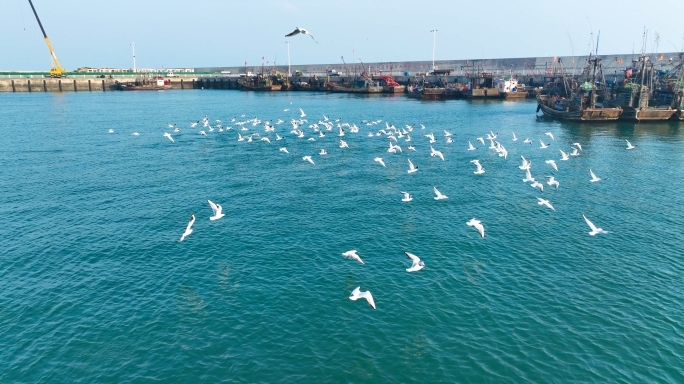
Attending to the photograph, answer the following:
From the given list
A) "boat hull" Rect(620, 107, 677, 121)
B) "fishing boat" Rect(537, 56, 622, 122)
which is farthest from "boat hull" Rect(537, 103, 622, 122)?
"boat hull" Rect(620, 107, 677, 121)

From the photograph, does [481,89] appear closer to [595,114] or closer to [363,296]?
[595,114]

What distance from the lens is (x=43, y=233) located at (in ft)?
142

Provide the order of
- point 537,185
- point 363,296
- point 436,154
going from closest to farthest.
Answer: point 363,296, point 537,185, point 436,154

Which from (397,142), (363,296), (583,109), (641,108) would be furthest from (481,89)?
(363,296)

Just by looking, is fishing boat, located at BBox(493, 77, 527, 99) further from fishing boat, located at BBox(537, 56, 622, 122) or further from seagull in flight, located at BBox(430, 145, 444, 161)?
seagull in flight, located at BBox(430, 145, 444, 161)

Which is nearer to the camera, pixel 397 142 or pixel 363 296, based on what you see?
pixel 363 296

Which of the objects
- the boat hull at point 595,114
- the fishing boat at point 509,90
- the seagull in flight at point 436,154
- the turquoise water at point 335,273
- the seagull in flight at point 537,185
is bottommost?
the turquoise water at point 335,273

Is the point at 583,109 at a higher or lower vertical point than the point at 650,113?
higher

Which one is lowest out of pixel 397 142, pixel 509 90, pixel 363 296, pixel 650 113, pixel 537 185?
pixel 363 296

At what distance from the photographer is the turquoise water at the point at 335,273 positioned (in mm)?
26062

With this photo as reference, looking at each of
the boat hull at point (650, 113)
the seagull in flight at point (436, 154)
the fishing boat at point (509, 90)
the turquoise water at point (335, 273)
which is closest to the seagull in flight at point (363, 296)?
the turquoise water at point (335, 273)

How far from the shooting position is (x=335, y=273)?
3588 cm

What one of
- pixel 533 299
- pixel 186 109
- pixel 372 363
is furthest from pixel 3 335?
pixel 186 109

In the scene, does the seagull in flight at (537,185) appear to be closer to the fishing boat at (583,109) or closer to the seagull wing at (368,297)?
the seagull wing at (368,297)
